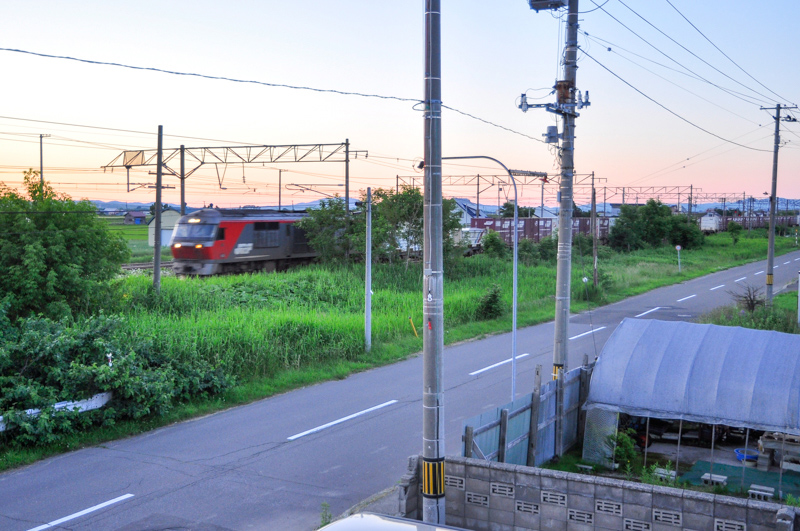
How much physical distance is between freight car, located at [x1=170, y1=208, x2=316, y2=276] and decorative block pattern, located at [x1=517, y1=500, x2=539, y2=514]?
28.2 meters

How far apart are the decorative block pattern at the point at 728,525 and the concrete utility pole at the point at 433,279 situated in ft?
10.1

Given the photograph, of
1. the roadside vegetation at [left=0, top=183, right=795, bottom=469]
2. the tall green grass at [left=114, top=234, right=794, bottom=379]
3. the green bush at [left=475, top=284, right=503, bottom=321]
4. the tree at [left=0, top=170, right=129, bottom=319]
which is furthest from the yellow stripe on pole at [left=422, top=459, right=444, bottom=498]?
the green bush at [left=475, top=284, right=503, bottom=321]

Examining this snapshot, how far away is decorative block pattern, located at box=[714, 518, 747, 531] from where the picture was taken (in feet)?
25.4

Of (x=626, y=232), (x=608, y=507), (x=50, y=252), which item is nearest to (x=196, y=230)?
A: (x=50, y=252)

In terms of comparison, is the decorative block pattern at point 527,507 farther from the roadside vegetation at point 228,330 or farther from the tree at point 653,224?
the tree at point 653,224

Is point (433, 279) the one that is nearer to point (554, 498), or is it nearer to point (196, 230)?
point (554, 498)

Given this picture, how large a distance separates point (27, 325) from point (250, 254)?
2219 cm

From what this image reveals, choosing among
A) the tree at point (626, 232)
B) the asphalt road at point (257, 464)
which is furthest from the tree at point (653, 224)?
the asphalt road at point (257, 464)

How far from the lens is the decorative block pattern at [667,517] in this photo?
7984 mm

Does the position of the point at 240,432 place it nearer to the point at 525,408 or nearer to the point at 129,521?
the point at 129,521

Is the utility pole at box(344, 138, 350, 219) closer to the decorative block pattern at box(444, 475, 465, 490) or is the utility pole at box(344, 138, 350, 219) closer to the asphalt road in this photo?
the asphalt road

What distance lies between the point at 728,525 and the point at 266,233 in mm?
32133

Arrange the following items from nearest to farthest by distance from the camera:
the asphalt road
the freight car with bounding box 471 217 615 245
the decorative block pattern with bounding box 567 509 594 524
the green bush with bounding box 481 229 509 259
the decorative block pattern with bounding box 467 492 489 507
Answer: the decorative block pattern with bounding box 567 509 594 524
the decorative block pattern with bounding box 467 492 489 507
the asphalt road
the green bush with bounding box 481 229 509 259
the freight car with bounding box 471 217 615 245

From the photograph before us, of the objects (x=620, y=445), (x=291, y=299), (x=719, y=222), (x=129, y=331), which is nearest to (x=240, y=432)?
(x=129, y=331)
